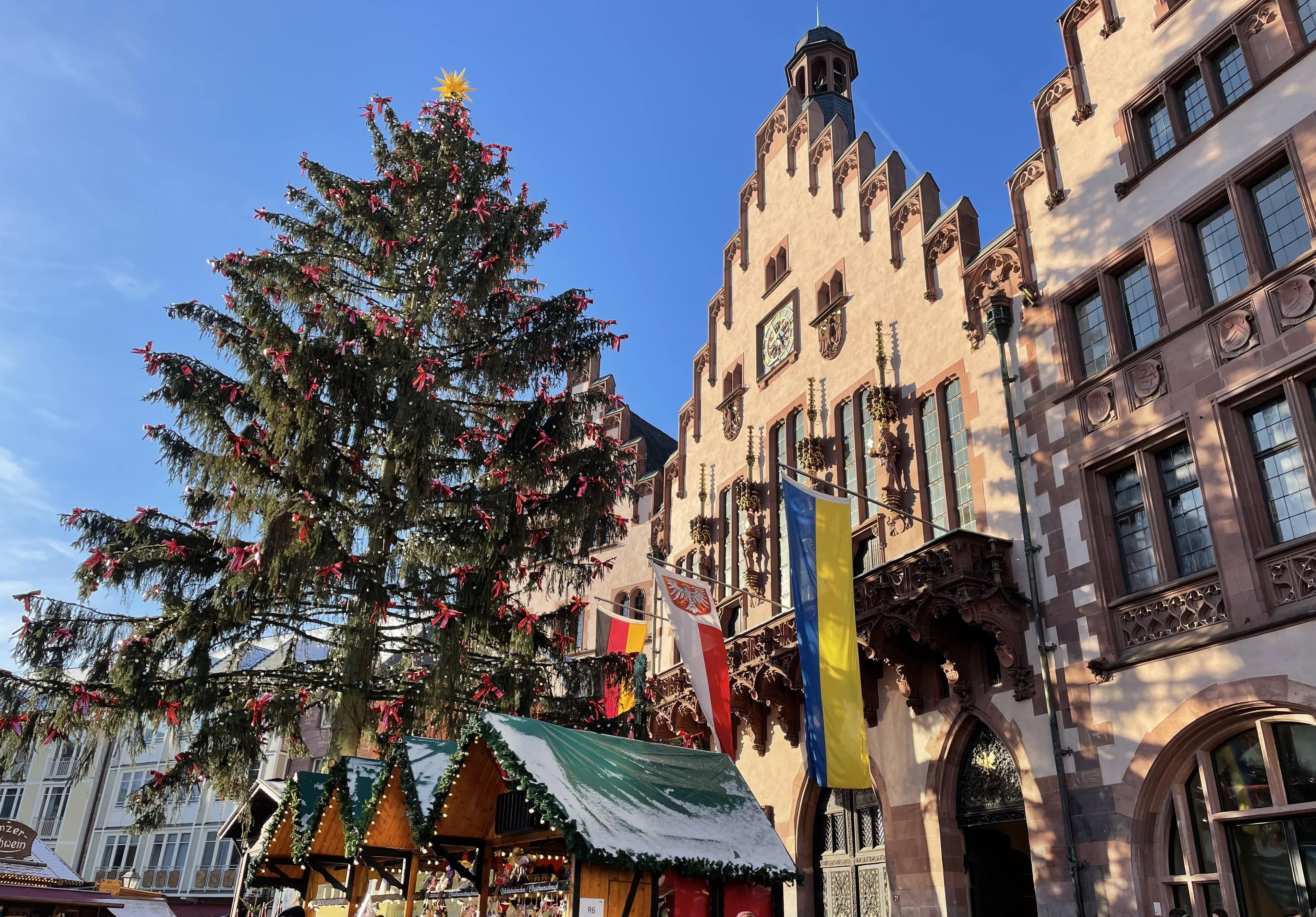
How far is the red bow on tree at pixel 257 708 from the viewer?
1623 cm

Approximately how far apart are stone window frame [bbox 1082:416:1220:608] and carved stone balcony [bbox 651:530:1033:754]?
1536 millimetres

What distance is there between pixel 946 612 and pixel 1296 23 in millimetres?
10037

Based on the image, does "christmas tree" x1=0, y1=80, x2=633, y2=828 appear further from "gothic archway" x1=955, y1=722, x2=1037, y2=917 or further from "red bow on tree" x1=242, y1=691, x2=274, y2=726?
"gothic archway" x1=955, y1=722, x2=1037, y2=917

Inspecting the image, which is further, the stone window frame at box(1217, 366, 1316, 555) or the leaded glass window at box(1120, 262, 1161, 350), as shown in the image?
the leaded glass window at box(1120, 262, 1161, 350)

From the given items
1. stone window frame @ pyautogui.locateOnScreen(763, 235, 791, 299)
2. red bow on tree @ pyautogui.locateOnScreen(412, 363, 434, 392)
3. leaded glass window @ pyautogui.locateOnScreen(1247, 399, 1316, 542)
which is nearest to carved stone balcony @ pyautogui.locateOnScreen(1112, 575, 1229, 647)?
leaded glass window @ pyautogui.locateOnScreen(1247, 399, 1316, 542)

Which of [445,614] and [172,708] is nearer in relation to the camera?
[172,708]

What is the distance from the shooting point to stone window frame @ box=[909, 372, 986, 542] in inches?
713

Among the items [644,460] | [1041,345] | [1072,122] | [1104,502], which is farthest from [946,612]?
Answer: [644,460]

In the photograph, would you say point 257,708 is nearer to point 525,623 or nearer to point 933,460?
point 525,623

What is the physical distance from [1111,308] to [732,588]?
11.0 m

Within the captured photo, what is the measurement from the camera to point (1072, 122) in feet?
58.8

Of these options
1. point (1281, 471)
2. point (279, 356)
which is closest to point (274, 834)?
point (279, 356)

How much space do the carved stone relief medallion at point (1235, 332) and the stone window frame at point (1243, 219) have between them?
171 millimetres

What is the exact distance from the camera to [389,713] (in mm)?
17312
